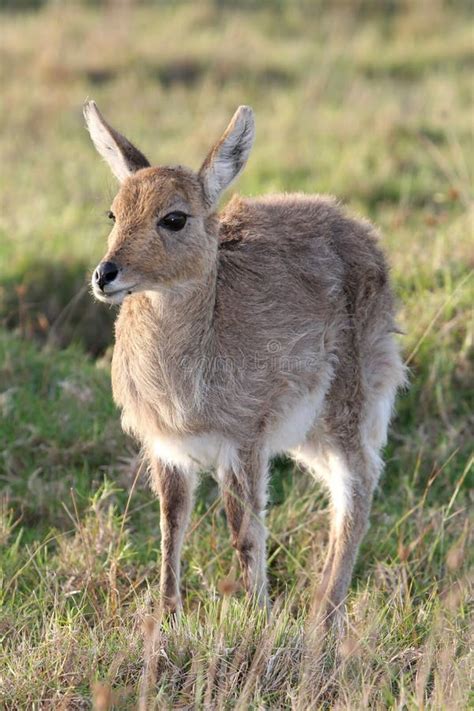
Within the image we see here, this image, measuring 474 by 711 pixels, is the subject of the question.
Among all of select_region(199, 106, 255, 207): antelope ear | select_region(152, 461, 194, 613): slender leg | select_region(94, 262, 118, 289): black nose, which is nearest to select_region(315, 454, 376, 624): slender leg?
select_region(152, 461, 194, 613): slender leg

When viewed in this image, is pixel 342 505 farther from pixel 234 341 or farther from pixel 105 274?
pixel 105 274

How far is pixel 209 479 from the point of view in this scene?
564 centimetres

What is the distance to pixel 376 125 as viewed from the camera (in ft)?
30.6

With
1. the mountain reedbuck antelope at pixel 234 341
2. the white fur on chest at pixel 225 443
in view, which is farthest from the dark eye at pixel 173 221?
the white fur on chest at pixel 225 443

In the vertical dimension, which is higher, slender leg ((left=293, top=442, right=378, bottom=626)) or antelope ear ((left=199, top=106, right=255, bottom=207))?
antelope ear ((left=199, top=106, right=255, bottom=207))

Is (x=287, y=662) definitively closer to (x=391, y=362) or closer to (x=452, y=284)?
(x=391, y=362)

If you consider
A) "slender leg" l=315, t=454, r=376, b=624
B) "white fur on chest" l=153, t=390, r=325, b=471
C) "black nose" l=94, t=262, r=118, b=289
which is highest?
"black nose" l=94, t=262, r=118, b=289

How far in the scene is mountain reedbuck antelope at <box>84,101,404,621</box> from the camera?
4.30m

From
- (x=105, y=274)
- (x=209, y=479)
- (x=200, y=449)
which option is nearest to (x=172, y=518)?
(x=200, y=449)

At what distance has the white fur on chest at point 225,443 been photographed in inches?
175

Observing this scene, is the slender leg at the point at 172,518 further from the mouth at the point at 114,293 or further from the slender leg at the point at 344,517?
the mouth at the point at 114,293

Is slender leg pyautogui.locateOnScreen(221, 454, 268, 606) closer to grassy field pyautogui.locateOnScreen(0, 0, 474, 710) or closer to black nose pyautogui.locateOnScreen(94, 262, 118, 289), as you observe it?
grassy field pyautogui.locateOnScreen(0, 0, 474, 710)

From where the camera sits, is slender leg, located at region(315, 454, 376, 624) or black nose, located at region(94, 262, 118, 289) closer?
black nose, located at region(94, 262, 118, 289)

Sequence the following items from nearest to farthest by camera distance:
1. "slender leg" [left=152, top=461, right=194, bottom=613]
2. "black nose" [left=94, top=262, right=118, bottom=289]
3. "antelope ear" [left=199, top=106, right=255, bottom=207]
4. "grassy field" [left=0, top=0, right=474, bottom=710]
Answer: "grassy field" [left=0, top=0, right=474, bottom=710] < "black nose" [left=94, top=262, right=118, bottom=289] < "antelope ear" [left=199, top=106, right=255, bottom=207] < "slender leg" [left=152, top=461, right=194, bottom=613]
